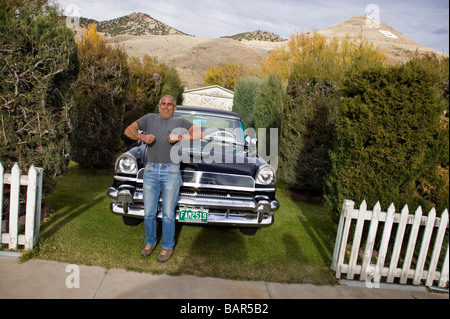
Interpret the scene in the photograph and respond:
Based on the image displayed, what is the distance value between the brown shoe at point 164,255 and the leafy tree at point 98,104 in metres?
5.02

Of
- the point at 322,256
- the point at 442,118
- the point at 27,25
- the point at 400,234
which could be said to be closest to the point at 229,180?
the point at 322,256

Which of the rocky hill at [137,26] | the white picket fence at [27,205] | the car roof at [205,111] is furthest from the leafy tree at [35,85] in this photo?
the rocky hill at [137,26]

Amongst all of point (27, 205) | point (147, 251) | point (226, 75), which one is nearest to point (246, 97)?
point (147, 251)

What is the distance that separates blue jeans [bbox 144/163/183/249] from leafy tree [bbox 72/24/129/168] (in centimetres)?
487

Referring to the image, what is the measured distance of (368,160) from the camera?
4082 millimetres

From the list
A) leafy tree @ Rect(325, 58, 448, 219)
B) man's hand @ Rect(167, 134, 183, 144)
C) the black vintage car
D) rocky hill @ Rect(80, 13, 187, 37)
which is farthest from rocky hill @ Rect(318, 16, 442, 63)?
man's hand @ Rect(167, 134, 183, 144)

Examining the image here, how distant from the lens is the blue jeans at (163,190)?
362 centimetres

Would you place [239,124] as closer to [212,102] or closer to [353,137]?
[353,137]

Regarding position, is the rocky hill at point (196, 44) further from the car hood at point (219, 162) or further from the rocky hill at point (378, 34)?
the car hood at point (219, 162)

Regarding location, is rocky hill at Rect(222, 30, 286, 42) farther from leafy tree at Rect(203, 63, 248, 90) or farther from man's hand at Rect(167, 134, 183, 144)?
man's hand at Rect(167, 134, 183, 144)

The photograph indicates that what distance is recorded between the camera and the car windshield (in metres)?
5.59

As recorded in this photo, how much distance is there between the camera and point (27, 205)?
3566mm
